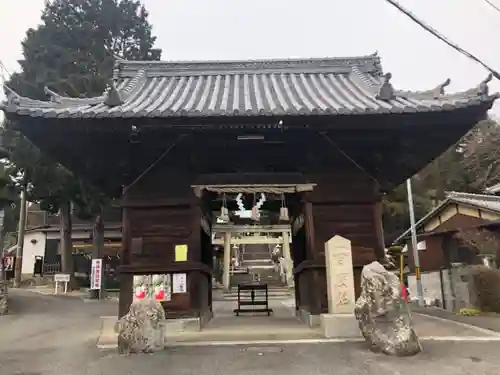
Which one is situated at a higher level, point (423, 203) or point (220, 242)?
point (423, 203)

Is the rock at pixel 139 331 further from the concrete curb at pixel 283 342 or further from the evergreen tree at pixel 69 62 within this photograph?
the evergreen tree at pixel 69 62

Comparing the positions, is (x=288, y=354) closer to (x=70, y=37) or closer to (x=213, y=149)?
(x=213, y=149)

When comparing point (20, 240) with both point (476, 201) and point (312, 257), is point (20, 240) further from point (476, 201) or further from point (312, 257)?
point (476, 201)

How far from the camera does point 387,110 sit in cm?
768

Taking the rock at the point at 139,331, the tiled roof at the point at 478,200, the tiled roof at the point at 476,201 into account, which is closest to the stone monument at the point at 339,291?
the rock at the point at 139,331

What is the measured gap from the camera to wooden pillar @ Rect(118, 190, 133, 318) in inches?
334

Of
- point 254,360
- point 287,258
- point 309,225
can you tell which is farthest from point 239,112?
point 287,258

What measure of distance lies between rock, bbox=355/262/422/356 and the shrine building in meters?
1.93

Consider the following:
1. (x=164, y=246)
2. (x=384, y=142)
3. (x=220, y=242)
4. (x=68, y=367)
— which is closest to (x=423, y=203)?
(x=220, y=242)

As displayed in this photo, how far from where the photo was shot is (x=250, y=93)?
10648mm

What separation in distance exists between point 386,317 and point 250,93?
6.33 m

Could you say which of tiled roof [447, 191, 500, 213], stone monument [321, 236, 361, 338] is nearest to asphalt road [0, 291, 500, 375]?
stone monument [321, 236, 361, 338]

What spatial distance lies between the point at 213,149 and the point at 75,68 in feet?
57.5

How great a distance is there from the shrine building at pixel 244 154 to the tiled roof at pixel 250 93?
5 centimetres
